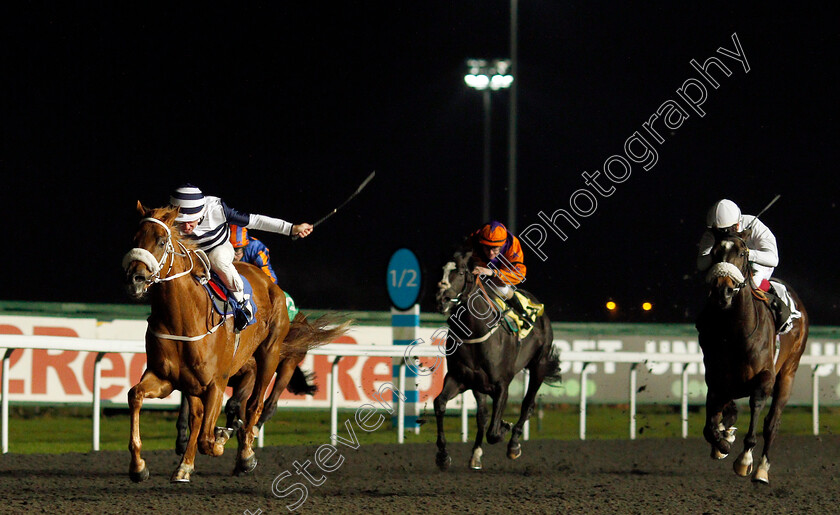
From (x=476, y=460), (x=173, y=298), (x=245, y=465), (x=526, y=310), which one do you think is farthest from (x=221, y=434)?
(x=526, y=310)

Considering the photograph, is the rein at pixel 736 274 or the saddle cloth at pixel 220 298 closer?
the saddle cloth at pixel 220 298

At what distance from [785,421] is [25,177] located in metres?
12.9

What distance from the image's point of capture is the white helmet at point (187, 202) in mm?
5918

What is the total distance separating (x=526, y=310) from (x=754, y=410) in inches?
82.6

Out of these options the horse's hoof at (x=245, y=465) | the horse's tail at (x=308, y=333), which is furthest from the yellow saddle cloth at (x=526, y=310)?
the horse's hoof at (x=245, y=465)

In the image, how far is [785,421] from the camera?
14.1 metres

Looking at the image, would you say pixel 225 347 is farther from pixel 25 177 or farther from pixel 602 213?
pixel 602 213

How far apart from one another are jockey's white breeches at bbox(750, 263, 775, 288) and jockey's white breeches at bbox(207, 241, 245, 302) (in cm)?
330

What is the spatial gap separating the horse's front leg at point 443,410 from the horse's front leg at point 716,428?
5.79 feet

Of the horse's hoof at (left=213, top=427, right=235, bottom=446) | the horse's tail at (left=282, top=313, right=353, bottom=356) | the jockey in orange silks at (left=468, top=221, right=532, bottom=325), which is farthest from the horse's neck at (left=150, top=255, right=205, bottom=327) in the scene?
the jockey in orange silks at (left=468, top=221, right=532, bottom=325)

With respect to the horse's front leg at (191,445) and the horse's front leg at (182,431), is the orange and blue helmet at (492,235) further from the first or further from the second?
the horse's front leg at (191,445)

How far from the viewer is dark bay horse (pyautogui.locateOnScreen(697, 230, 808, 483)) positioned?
6328mm

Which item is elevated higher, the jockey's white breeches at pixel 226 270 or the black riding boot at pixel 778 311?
the jockey's white breeches at pixel 226 270

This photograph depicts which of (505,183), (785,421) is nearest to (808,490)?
(785,421)
